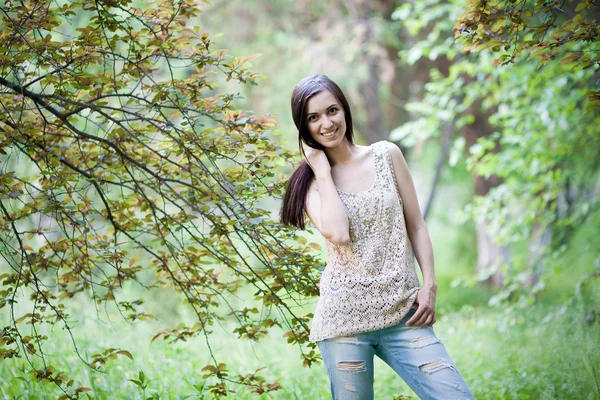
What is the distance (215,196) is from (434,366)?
4.40ft

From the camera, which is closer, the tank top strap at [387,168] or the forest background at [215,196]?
the tank top strap at [387,168]

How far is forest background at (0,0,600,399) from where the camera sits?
289 centimetres

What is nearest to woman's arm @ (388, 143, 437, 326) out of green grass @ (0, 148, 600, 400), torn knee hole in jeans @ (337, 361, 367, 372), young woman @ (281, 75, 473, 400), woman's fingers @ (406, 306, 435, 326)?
young woman @ (281, 75, 473, 400)

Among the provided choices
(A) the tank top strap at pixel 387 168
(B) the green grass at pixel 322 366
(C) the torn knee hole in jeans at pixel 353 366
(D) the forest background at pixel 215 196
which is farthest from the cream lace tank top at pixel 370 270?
(B) the green grass at pixel 322 366

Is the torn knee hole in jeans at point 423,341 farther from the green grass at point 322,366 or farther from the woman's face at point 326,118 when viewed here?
the green grass at point 322,366

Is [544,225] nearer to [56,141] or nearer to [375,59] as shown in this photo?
[375,59]

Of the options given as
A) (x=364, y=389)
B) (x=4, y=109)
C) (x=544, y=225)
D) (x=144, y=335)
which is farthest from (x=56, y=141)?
(x=544, y=225)

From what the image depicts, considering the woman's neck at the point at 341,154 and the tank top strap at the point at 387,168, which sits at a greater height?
the woman's neck at the point at 341,154

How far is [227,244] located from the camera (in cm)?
318

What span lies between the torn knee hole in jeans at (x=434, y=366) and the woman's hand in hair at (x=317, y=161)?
779 millimetres

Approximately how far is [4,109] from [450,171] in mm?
10486

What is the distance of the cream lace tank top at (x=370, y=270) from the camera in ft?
7.49

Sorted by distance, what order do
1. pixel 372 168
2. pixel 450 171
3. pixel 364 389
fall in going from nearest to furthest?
pixel 364 389, pixel 372 168, pixel 450 171

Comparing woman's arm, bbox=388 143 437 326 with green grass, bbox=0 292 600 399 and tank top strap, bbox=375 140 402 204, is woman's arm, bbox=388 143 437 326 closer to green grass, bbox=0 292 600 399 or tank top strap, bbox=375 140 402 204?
tank top strap, bbox=375 140 402 204
